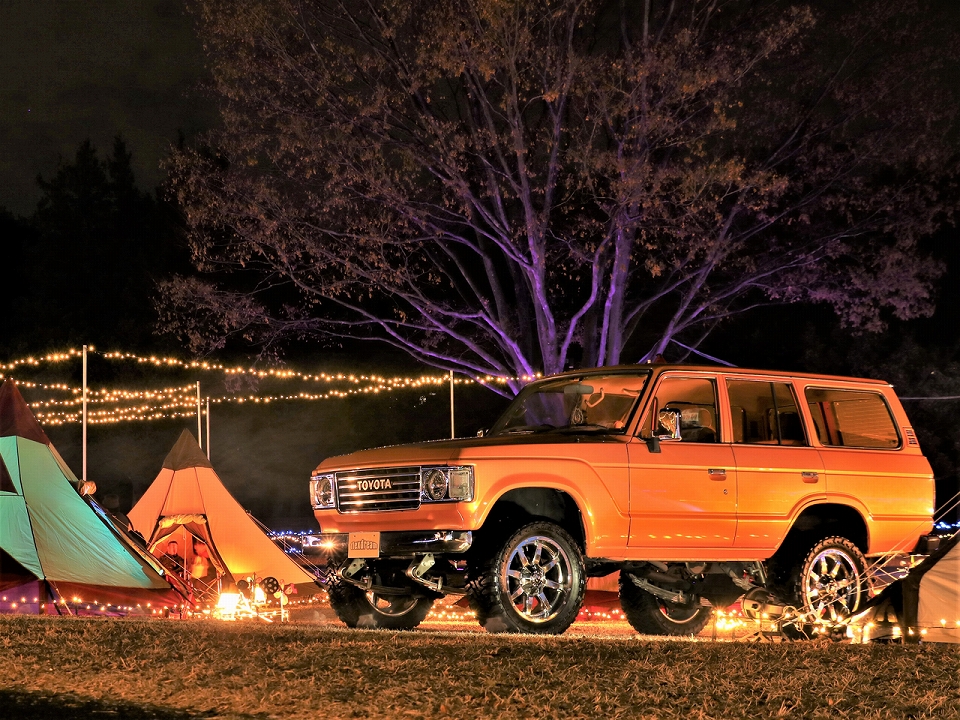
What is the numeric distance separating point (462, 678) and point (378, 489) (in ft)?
8.34

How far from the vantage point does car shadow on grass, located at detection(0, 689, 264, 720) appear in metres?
6.21

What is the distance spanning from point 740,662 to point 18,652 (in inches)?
172

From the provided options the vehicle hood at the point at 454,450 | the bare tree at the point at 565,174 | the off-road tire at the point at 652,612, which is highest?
the bare tree at the point at 565,174

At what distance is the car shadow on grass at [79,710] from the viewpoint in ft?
20.4

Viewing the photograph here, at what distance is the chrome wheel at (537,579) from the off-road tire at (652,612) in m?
1.69

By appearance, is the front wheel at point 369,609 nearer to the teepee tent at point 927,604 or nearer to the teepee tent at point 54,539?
the teepee tent at point 927,604

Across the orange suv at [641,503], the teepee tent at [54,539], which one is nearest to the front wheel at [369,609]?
the orange suv at [641,503]

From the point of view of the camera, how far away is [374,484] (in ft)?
29.8

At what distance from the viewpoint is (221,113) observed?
21.7m

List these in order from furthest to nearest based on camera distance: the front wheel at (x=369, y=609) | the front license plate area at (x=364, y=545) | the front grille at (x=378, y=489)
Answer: the front wheel at (x=369, y=609)
the front license plate area at (x=364, y=545)
the front grille at (x=378, y=489)

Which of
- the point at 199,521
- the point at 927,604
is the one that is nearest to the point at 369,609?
the point at 927,604

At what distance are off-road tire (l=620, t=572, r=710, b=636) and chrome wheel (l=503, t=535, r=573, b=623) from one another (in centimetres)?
169

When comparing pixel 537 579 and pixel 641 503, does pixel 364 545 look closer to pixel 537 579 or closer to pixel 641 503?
pixel 537 579

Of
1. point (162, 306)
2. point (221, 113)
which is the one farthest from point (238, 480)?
point (221, 113)
